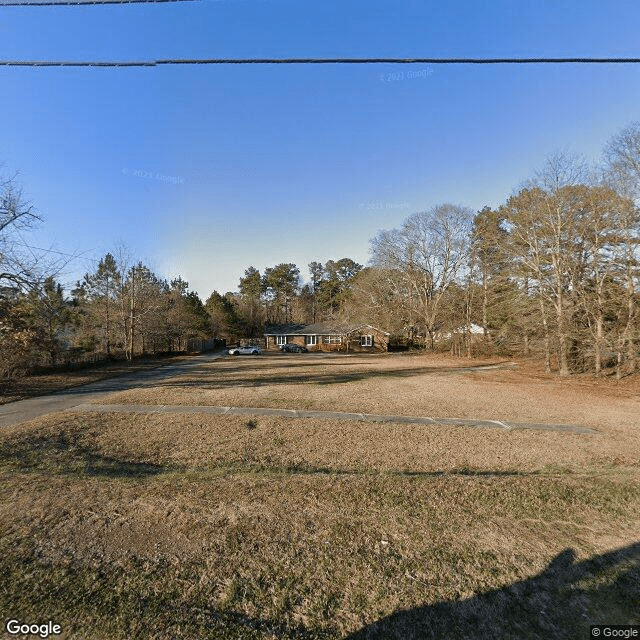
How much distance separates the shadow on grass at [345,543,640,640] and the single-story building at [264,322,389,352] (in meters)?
37.2

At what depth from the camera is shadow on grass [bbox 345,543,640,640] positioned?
92.0 inches

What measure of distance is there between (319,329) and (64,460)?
138 feet

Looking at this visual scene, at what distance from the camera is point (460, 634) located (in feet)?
7.64

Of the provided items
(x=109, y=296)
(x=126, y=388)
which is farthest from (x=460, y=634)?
(x=109, y=296)

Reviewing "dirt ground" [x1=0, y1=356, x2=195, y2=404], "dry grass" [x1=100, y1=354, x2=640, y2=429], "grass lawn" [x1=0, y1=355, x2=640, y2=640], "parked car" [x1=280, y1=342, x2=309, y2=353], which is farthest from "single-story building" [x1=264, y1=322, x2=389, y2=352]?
"grass lawn" [x1=0, y1=355, x2=640, y2=640]

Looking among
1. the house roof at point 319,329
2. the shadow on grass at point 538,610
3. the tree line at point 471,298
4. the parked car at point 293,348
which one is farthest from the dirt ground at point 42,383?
the house roof at point 319,329

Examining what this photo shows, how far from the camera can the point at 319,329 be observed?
47656 mm

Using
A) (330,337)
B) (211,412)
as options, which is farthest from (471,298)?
(211,412)

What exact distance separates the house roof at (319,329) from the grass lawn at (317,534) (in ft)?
114

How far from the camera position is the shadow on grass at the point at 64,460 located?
5.21 m

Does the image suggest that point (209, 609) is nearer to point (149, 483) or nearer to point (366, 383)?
point (149, 483)

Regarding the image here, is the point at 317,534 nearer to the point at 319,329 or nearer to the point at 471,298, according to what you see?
the point at 471,298

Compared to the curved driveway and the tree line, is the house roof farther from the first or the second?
the curved driveway

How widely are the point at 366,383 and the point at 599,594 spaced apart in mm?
13052
